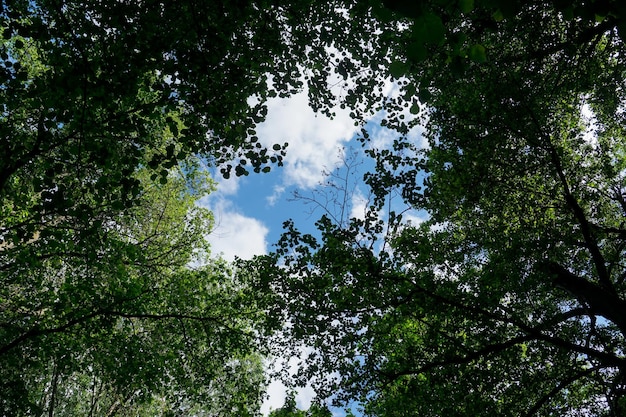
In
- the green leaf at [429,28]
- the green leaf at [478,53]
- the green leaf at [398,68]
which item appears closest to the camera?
the green leaf at [429,28]

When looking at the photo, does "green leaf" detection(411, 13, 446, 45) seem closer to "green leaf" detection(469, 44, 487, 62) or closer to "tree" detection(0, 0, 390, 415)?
"green leaf" detection(469, 44, 487, 62)

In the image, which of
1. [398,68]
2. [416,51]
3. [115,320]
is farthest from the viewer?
[115,320]

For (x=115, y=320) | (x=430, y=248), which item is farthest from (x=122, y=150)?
(x=430, y=248)

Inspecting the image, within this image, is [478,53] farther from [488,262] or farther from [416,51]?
[488,262]

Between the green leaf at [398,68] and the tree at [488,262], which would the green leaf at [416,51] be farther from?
the tree at [488,262]

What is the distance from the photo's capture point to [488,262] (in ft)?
33.1

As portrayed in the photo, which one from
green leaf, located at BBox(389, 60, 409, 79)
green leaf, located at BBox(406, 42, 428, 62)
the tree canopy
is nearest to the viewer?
green leaf, located at BBox(406, 42, 428, 62)

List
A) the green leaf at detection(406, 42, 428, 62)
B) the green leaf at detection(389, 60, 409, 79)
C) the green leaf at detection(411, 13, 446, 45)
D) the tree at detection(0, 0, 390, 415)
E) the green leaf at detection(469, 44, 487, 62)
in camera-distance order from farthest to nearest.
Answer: the tree at detection(0, 0, 390, 415), the green leaf at detection(469, 44, 487, 62), the green leaf at detection(389, 60, 409, 79), the green leaf at detection(406, 42, 428, 62), the green leaf at detection(411, 13, 446, 45)

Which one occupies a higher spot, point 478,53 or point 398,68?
point 478,53

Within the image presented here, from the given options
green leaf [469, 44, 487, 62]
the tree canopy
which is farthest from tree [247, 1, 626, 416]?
green leaf [469, 44, 487, 62]

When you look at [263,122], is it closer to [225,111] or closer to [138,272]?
[225,111]

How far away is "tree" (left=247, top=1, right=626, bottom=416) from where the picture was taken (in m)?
9.07

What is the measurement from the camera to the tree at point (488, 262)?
29.8 feet

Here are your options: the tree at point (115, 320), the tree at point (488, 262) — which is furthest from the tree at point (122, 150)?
the tree at point (488, 262)
